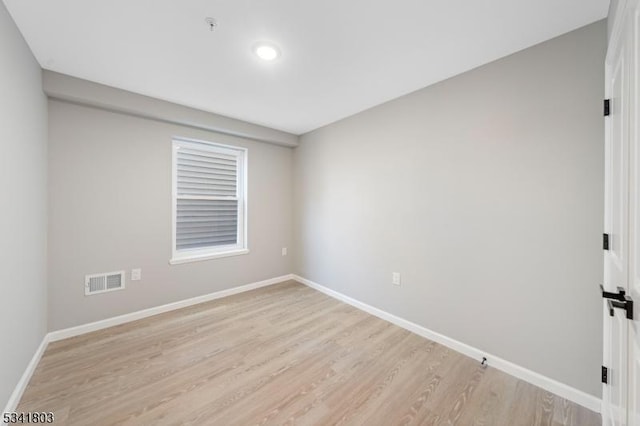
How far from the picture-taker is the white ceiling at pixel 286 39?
4.92 feet

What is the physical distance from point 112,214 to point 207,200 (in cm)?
108

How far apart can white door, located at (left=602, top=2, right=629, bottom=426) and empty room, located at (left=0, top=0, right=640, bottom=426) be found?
0.02 meters

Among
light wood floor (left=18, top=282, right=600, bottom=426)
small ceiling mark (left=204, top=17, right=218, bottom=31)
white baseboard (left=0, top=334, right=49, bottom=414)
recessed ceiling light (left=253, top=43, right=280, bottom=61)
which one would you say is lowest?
light wood floor (left=18, top=282, right=600, bottom=426)

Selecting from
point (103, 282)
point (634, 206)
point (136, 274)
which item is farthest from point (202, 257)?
point (634, 206)

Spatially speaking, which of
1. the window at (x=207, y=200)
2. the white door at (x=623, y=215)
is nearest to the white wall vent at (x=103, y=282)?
the window at (x=207, y=200)

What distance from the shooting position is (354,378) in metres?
1.89

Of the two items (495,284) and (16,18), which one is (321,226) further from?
(16,18)

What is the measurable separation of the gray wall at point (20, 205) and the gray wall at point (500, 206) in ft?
9.55

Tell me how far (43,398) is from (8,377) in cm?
27

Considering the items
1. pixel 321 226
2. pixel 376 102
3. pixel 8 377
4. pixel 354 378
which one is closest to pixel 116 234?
pixel 8 377

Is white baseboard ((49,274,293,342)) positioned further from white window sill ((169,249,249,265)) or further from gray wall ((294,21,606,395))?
gray wall ((294,21,606,395))

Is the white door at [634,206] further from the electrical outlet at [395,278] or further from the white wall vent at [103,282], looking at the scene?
the white wall vent at [103,282]

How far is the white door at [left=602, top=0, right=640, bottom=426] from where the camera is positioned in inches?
36.3

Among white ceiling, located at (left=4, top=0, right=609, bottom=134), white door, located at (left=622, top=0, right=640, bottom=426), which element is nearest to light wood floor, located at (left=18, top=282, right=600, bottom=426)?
white door, located at (left=622, top=0, right=640, bottom=426)
